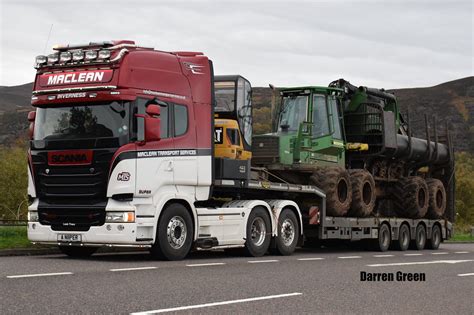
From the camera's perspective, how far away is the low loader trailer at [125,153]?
14.1m

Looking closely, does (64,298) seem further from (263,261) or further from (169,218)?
(263,261)

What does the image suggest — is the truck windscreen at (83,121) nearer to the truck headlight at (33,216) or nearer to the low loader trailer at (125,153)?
the low loader trailer at (125,153)

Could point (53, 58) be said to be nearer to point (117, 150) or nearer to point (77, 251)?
point (117, 150)

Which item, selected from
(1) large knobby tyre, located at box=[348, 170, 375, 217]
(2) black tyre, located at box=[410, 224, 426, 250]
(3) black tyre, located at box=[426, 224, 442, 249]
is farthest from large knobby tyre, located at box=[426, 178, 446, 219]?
(1) large knobby tyre, located at box=[348, 170, 375, 217]

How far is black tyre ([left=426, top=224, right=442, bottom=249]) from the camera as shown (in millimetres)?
25578

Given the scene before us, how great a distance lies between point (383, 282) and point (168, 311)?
458 centimetres

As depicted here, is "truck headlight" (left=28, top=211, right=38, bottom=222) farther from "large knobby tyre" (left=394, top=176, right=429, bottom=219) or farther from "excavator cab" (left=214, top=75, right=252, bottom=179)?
"large knobby tyre" (left=394, top=176, right=429, bottom=219)

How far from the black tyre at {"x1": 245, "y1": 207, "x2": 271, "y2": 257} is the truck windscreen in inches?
161

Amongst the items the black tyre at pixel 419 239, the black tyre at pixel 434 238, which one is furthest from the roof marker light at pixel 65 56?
the black tyre at pixel 434 238

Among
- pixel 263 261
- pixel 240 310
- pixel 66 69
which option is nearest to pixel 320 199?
pixel 263 261

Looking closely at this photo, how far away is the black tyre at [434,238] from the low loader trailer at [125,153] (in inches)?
435

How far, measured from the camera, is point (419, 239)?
24797 mm

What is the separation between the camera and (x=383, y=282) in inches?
455

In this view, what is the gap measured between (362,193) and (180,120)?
7.61 m
